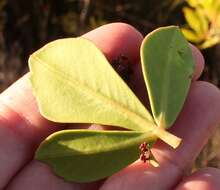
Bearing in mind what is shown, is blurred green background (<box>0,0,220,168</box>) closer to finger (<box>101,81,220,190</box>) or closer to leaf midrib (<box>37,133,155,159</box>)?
finger (<box>101,81,220,190</box>)

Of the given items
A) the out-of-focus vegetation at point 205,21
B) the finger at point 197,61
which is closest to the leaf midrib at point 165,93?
the finger at point 197,61

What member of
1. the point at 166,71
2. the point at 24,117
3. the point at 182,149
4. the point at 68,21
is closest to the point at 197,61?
the point at 166,71

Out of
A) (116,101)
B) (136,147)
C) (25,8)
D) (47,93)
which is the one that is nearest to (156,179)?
(136,147)

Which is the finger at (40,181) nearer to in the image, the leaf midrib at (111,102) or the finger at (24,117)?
the finger at (24,117)

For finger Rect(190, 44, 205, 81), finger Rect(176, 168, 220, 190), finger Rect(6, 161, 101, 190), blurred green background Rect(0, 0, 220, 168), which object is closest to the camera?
finger Rect(176, 168, 220, 190)

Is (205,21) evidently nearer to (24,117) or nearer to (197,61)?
(197,61)

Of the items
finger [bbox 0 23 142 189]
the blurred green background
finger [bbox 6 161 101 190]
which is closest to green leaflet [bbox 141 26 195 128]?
finger [bbox 0 23 142 189]
